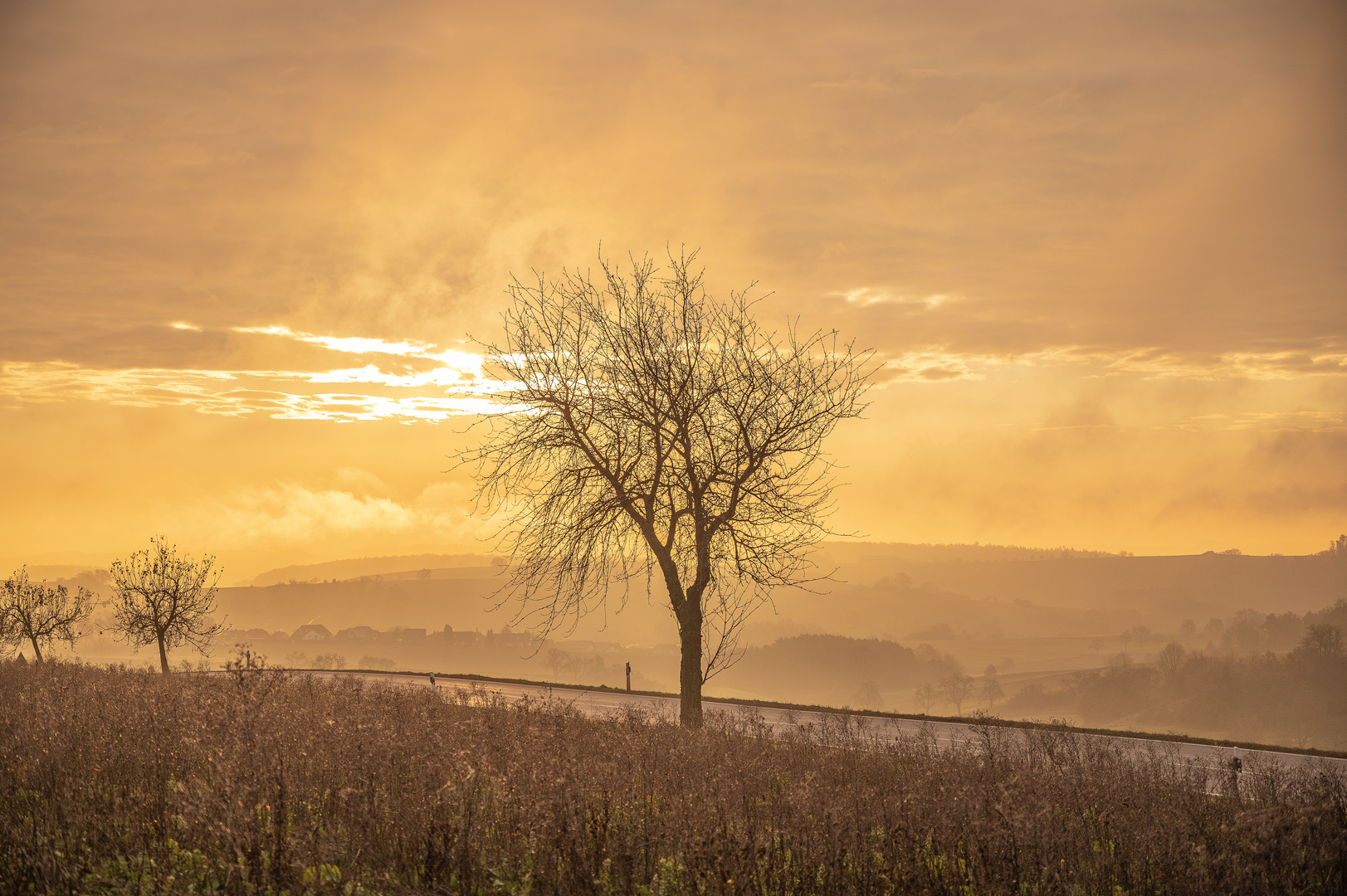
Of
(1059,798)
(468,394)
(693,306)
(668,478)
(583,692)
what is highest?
(693,306)

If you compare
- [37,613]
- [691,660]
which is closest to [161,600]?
[37,613]

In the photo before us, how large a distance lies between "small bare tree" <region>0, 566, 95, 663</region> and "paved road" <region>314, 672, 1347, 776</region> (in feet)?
88.9

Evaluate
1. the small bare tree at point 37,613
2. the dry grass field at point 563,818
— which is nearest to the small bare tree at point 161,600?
the small bare tree at point 37,613

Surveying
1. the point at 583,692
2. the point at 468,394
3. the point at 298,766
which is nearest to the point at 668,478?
A: the point at 468,394

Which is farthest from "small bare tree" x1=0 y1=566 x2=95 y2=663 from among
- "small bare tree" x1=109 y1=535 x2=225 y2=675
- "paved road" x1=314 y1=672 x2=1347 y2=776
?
"paved road" x1=314 y1=672 x2=1347 y2=776

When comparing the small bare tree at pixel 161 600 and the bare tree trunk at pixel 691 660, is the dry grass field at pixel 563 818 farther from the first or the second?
the small bare tree at pixel 161 600

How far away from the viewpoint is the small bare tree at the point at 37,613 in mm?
40812

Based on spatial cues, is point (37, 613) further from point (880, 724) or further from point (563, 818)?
point (563, 818)

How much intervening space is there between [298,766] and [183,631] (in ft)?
114

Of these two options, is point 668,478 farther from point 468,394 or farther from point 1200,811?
point 1200,811

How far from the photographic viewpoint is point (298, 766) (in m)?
8.73

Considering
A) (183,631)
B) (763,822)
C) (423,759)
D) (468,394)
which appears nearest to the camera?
(763,822)

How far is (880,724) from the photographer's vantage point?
20844 mm

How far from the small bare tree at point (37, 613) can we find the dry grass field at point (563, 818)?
38262mm
